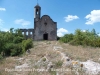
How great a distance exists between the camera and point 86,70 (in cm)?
582

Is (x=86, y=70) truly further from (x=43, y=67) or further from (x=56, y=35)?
(x=56, y=35)

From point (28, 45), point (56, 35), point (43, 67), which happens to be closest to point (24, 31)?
point (56, 35)

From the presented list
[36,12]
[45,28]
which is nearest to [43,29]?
[45,28]

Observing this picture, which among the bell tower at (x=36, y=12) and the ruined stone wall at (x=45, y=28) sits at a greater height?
the bell tower at (x=36, y=12)

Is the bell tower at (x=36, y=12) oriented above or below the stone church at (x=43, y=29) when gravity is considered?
above

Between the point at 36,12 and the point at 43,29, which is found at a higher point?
the point at 36,12

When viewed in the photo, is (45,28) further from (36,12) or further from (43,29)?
(36,12)

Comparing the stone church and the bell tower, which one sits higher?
the bell tower

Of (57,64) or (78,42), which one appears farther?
(78,42)

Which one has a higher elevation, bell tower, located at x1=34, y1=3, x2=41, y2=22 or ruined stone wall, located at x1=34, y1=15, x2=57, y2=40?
bell tower, located at x1=34, y1=3, x2=41, y2=22

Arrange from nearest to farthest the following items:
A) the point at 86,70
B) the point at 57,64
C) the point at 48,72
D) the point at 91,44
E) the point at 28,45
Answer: the point at 86,70
the point at 48,72
the point at 57,64
the point at 91,44
the point at 28,45

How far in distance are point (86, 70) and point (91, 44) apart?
33.0 feet

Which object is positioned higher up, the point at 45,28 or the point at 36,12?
the point at 36,12

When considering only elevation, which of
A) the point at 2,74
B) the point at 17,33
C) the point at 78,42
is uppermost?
the point at 17,33
